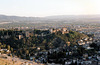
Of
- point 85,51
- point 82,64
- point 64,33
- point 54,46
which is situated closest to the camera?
point 82,64

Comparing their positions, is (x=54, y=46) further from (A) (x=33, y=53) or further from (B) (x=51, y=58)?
(B) (x=51, y=58)

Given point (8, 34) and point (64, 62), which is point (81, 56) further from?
point (8, 34)

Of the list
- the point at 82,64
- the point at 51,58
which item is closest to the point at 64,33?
the point at 51,58

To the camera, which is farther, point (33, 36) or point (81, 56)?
point (33, 36)

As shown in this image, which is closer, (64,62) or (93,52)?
(64,62)

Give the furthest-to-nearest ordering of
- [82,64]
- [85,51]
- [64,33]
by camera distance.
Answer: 1. [64,33]
2. [85,51]
3. [82,64]

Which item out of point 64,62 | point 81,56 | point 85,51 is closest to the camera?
point 64,62

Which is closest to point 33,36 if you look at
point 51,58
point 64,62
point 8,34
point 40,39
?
point 40,39

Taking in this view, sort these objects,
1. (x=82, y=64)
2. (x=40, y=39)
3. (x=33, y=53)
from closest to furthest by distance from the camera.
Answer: (x=82, y=64) → (x=33, y=53) → (x=40, y=39)
